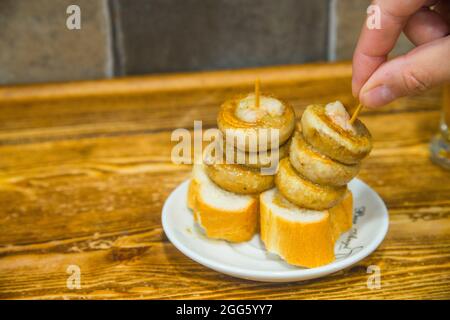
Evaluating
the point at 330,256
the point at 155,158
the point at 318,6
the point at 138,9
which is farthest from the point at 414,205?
the point at 138,9

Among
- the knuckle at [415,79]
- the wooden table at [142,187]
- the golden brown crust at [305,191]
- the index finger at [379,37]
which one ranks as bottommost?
the wooden table at [142,187]

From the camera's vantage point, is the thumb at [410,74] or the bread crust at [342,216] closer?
the thumb at [410,74]

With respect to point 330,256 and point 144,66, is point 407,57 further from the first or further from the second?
point 144,66

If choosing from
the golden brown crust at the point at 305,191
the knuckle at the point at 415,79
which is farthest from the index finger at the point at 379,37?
the golden brown crust at the point at 305,191

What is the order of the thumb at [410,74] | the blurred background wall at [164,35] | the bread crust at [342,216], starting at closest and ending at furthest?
the thumb at [410,74] < the bread crust at [342,216] < the blurred background wall at [164,35]

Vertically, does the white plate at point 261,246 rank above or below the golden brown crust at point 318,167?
below

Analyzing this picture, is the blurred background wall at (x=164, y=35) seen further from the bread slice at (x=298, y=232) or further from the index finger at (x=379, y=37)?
the bread slice at (x=298, y=232)
